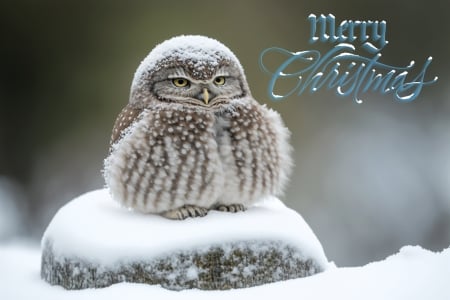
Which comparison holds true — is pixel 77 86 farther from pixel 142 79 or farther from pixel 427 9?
pixel 427 9

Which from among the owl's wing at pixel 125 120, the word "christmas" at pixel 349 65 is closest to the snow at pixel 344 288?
the owl's wing at pixel 125 120

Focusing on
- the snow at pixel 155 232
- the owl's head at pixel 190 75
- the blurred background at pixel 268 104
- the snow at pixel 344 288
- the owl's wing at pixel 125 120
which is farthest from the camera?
the blurred background at pixel 268 104

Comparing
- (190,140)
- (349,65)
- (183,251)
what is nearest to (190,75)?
(190,140)

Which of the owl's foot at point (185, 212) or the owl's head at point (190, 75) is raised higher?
the owl's head at point (190, 75)

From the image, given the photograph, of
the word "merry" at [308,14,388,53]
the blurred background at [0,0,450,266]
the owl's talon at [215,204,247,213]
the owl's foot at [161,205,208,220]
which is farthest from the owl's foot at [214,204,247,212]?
the blurred background at [0,0,450,266]

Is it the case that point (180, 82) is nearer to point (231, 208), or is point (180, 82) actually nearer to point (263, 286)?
point (231, 208)

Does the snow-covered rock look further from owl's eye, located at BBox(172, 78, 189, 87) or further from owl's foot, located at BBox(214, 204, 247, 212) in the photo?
owl's eye, located at BBox(172, 78, 189, 87)

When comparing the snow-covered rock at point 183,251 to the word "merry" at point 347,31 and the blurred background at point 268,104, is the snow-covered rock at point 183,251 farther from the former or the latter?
the blurred background at point 268,104
